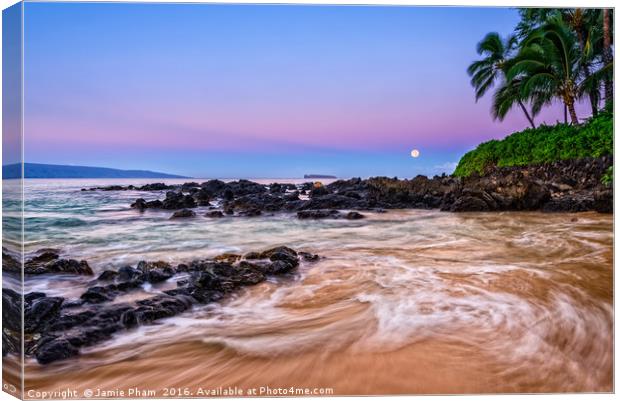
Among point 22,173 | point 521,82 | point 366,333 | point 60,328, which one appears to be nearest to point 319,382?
point 366,333

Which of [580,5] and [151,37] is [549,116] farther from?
[151,37]

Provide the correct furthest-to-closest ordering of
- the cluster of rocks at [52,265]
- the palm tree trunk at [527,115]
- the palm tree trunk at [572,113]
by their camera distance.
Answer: the palm tree trunk at [572,113] → the palm tree trunk at [527,115] → the cluster of rocks at [52,265]

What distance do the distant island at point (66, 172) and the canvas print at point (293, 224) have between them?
15 mm

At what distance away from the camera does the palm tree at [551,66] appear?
344cm

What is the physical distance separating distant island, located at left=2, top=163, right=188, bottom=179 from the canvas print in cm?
1

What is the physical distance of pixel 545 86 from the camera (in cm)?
356

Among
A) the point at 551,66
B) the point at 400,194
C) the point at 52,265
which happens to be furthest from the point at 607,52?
the point at 52,265

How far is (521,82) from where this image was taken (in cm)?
341

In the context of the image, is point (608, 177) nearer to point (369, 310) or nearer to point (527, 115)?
point (527, 115)

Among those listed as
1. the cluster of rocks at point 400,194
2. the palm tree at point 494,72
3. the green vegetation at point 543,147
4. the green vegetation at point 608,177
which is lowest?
the cluster of rocks at point 400,194

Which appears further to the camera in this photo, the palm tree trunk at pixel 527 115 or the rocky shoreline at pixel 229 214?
the palm tree trunk at pixel 527 115

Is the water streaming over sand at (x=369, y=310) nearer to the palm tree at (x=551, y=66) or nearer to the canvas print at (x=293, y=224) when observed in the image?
the canvas print at (x=293, y=224)

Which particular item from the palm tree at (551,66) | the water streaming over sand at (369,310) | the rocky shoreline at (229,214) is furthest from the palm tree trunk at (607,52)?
the water streaming over sand at (369,310)

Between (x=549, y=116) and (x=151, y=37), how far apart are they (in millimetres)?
3199
